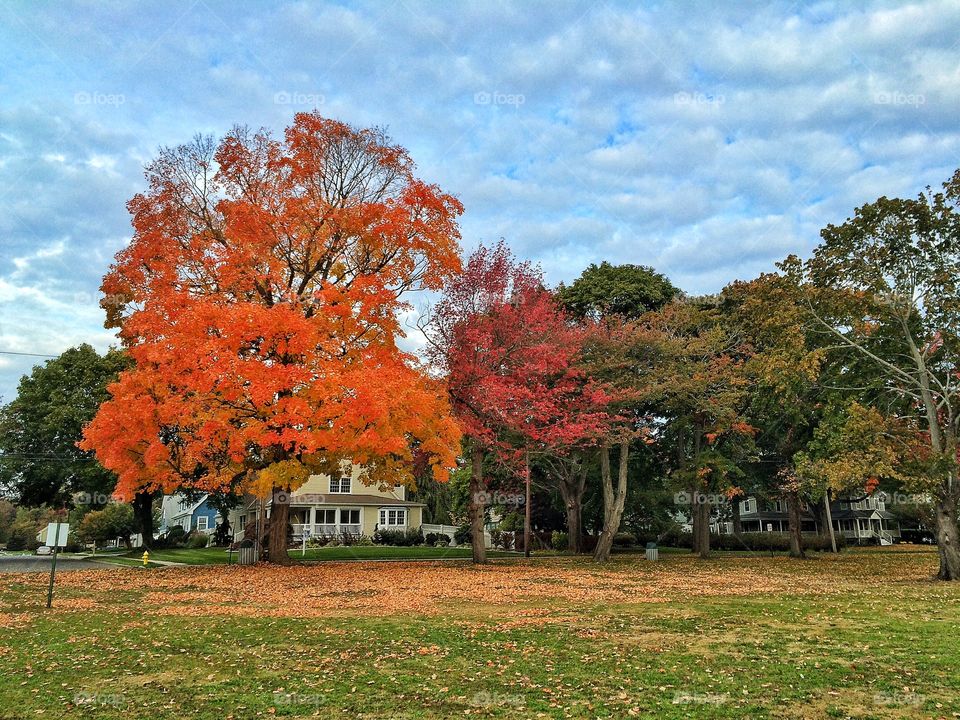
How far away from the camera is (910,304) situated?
886 inches

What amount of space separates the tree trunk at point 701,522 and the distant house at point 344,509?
23.3 meters

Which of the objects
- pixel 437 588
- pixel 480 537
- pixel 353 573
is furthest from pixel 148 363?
pixel 480 537

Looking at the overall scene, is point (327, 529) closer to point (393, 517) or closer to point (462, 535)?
point (393, 517)

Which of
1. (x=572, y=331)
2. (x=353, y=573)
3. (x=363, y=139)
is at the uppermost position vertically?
(x=363, y=139)

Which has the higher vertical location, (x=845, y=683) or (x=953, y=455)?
(x=953, y=455)

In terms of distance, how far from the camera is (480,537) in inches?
1212

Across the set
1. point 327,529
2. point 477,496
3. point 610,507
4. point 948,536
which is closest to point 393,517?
point 327,529

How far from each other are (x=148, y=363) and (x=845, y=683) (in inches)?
896

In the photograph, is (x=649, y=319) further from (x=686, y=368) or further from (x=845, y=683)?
(x=845, y=683)

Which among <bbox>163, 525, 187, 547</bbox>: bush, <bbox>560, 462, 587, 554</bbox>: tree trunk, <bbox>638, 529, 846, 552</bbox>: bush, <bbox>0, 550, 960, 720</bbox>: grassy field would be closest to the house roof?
<bbox>163, 525, 187, 547</bbox>: bush

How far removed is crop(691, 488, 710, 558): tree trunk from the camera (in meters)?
38.8

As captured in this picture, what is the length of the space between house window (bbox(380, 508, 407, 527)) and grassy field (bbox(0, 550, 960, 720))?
37880mm

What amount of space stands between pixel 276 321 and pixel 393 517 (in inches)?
1491

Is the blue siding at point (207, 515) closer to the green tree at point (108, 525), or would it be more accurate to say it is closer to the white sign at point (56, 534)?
the green tree at point (108, 525)
